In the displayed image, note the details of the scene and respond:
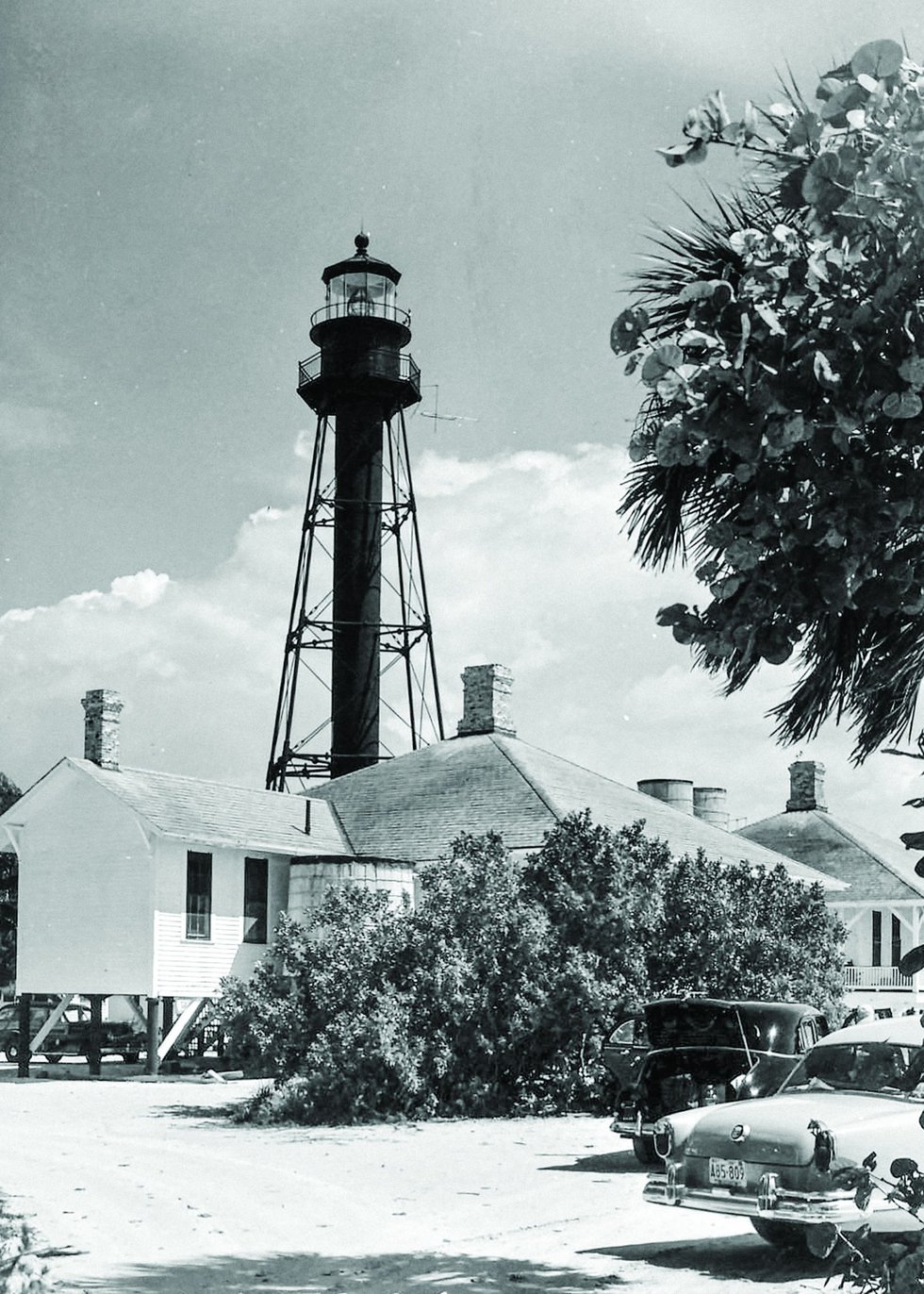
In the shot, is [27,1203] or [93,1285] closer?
[93,1285]

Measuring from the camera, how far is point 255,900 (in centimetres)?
3234

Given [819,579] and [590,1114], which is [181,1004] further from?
[819,579]

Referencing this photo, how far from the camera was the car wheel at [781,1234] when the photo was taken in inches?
431

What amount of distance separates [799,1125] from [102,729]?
2332cm

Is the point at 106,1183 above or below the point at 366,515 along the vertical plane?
below

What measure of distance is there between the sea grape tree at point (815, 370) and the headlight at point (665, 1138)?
16.6ft

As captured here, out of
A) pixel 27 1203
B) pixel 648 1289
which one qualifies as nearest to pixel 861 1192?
pixel 648 1289

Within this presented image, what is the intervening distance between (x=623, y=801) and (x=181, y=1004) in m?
10.2

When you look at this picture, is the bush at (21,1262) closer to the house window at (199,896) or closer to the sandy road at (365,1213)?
the sandy road at (365,1213)

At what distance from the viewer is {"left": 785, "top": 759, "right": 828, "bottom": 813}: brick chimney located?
54.1m

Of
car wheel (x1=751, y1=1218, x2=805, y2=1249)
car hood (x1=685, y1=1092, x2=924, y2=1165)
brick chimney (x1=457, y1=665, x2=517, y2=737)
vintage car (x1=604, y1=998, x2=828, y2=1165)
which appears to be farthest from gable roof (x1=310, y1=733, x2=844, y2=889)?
car hood (x1=685, y1=1092, x2=924, y2=1165)

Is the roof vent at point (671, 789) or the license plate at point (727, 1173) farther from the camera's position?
the roof vent at point (671, 789)

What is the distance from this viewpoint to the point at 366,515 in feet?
137

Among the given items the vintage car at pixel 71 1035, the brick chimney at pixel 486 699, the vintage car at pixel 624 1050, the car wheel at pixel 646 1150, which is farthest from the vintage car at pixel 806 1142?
the brick chimney at pixel 486 699
